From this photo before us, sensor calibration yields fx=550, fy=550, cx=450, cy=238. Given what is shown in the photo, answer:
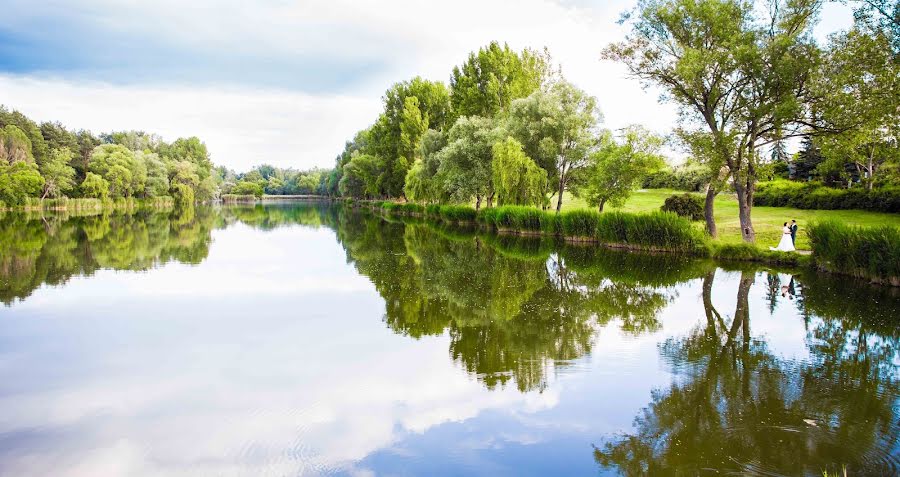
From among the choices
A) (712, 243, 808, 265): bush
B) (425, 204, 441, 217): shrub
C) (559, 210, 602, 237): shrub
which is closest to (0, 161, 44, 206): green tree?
(425, 204, 441, 217): shrub

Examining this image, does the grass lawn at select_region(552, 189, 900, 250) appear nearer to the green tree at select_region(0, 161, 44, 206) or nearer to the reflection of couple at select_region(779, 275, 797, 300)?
the reflection of couple at select_region(779, 275, 797, 300)

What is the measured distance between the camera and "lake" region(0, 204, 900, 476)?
6.55 metres

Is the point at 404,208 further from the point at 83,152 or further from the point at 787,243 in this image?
the point at 83,152

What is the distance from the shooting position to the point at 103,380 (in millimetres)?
9055

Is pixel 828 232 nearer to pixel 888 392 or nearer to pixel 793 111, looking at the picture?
pixel 793 111

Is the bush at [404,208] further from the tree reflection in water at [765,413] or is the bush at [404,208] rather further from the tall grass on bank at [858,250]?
the tree reflection in water at [765,413]

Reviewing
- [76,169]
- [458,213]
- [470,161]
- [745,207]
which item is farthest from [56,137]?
[745,207]

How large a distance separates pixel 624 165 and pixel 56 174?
241ft

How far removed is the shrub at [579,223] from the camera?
29.8m

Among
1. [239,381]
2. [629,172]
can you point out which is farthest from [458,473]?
[629,172]

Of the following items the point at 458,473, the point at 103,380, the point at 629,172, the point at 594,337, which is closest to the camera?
the point at 458,473

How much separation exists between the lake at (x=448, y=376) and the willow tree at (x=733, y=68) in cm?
609

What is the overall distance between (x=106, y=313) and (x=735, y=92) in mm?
23298

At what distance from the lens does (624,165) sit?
29406mm
